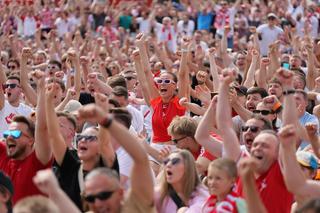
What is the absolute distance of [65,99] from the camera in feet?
37.4

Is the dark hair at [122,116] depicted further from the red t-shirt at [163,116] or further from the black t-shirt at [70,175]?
the red t-shirt at [163,116]

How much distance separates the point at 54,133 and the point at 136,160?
1.41 meters

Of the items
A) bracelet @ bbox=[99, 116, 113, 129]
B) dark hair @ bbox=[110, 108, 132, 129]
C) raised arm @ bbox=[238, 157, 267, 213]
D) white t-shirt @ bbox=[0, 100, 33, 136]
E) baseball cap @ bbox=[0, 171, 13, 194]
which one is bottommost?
white t-shirt @ bbox=[0, 100, 33, 136]

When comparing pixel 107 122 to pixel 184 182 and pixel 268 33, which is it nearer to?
pixel 184 182

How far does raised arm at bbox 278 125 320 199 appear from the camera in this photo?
6.38 meters

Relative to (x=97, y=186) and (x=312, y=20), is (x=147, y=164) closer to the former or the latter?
(x=97, y=186)

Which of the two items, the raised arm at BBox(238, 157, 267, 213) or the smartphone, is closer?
the raised arm at BBox(238, 157, 267, 213)

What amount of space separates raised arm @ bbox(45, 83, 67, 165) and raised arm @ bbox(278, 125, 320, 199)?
181 centimetres

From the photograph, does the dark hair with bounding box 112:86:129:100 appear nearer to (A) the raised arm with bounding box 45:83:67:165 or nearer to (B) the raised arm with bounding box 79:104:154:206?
(A) the raised arm with bounding box 45:83:67:165

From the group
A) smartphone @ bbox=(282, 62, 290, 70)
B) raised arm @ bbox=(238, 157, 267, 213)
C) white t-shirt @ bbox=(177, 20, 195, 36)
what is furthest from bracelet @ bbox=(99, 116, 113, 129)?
white t-shirt @ bbox=(177, 20, 195, 36)

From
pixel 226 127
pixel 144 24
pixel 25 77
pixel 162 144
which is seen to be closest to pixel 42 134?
pixel 226 127

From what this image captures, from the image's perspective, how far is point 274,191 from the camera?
23.0ft

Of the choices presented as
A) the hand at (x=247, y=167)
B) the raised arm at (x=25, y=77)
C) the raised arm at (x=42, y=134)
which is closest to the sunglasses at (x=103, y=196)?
the hand at (x=247, y=167)

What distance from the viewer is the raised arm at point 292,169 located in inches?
251
